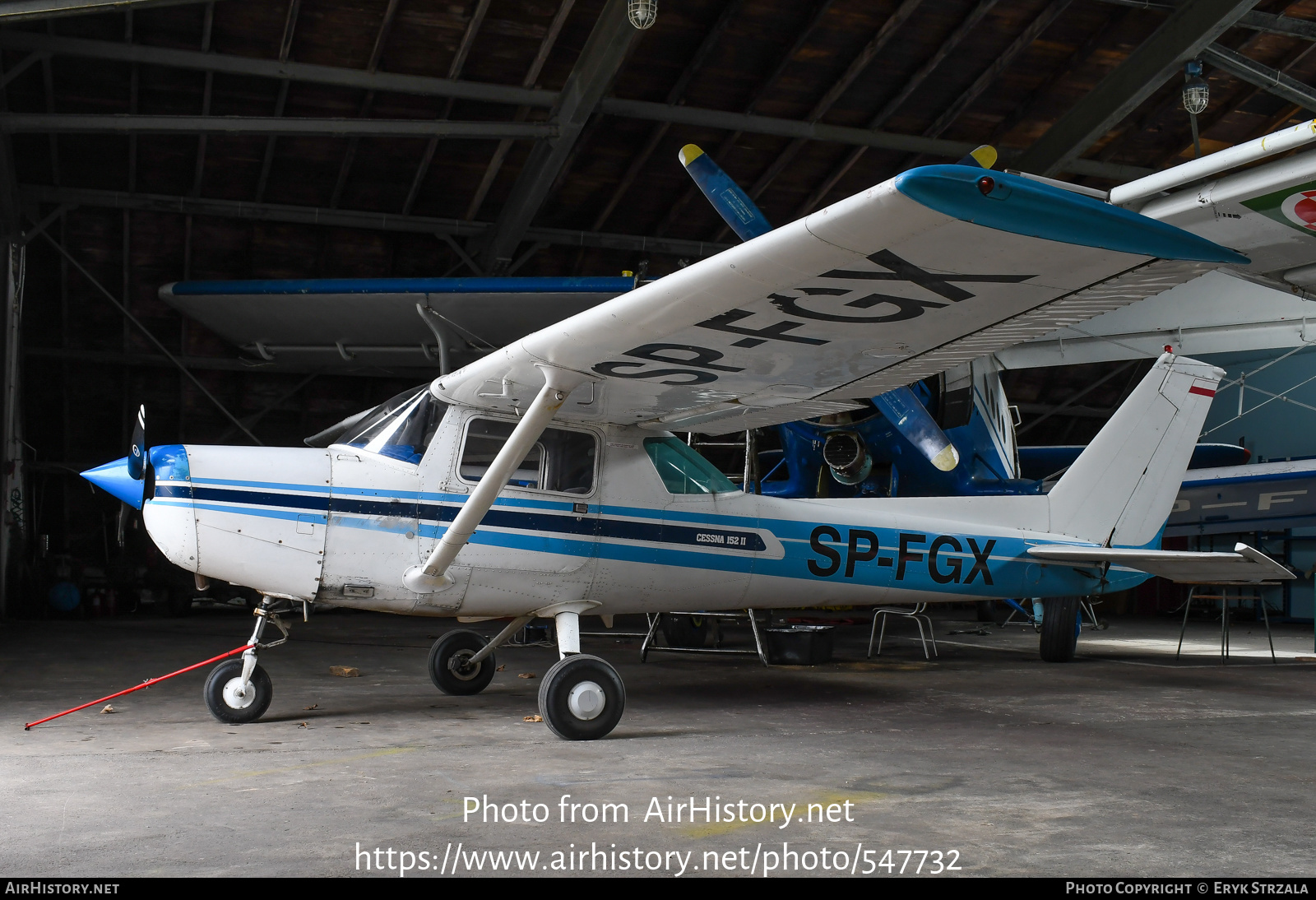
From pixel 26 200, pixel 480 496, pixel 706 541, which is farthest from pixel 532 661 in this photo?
pixel 26 200

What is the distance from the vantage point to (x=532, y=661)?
9.42 meters

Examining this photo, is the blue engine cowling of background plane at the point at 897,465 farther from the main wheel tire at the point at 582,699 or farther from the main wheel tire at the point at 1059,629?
the main wheel tire at the point at 582,699

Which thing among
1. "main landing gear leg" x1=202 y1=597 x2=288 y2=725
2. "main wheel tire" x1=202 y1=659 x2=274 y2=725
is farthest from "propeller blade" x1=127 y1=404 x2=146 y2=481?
"main wheel tire" x1=202 y1=659 x2=274 y2=725

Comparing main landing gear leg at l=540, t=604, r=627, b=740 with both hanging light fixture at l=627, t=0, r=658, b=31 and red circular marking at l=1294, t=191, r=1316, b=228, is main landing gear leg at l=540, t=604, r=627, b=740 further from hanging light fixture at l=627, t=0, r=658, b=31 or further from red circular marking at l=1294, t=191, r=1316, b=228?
hanging light fixture at l=627, t=0, r=658, b=31

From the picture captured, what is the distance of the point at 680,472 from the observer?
631 centimetres

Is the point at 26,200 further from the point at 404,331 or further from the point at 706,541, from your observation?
the point at 706,541

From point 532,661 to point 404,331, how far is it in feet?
14.3

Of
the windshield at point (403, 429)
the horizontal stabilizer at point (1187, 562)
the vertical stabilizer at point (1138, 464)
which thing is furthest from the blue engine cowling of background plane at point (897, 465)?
the windshield at point (403, 429)

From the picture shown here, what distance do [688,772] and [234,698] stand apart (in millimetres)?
2791

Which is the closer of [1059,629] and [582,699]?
Answer: [582,699]

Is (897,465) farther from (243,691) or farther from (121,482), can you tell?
(121,482)

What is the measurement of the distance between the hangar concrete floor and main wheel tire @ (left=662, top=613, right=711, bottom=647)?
2.84m

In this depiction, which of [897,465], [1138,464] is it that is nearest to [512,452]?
[1138,464]

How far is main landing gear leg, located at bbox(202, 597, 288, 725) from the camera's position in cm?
543
